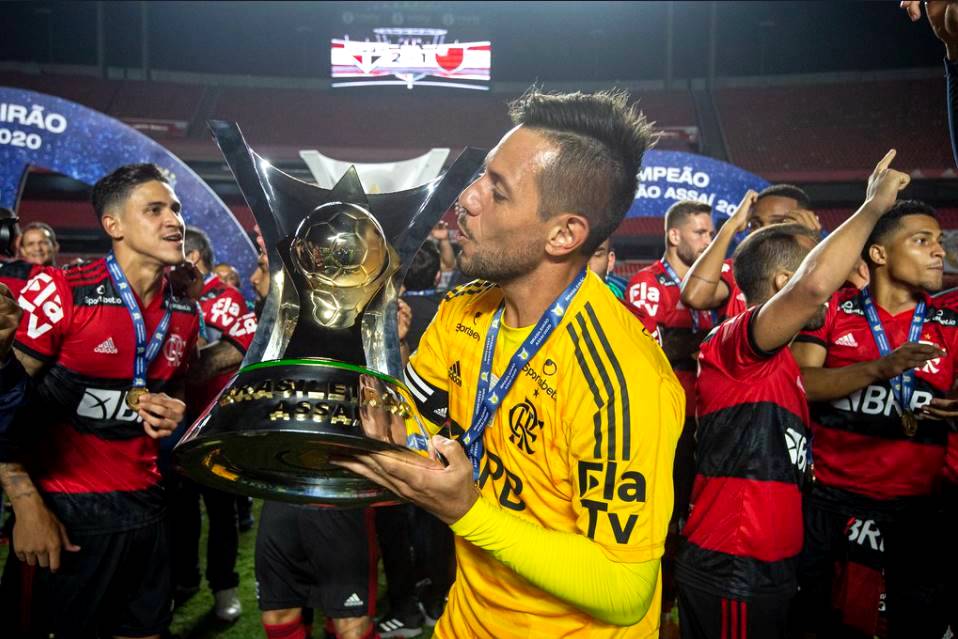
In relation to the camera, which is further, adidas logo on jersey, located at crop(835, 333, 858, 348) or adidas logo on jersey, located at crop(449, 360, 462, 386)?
adidas logo on jersey, located at crop(835, 333, 858, 348)

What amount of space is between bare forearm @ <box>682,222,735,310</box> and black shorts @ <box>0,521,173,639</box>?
242cm

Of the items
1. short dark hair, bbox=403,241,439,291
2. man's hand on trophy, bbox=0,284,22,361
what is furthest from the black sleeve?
short dark hair, bbox=403,241,439,291

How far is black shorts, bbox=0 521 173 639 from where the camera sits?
104 inches

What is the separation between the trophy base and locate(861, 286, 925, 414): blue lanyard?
2.34 m

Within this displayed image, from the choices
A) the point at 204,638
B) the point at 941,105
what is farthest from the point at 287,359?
the point at 941,105

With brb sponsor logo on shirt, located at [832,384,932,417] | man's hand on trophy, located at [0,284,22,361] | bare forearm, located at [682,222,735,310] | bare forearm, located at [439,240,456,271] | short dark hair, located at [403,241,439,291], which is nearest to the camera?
man's hand on trophy, located at [0,284,22,361]

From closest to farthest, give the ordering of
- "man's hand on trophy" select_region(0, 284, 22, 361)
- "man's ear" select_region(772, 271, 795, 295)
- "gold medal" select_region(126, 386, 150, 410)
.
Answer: "man's hand on trophy" select_region(0, 284, 22, 361)
"gold medal" select_region(126, 386, 150, 410)
"man's ear" select_region(772, 271, 795, 295)

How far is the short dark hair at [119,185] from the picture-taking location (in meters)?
2.83

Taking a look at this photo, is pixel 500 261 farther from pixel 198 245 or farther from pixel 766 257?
pixel 198 245

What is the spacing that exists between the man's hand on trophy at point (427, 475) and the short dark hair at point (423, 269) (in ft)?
8.44

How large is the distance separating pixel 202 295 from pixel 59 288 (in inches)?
A: 46.1

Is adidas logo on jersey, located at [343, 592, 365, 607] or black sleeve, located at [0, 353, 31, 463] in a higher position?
black sleeve, located at [0, 353, 31, 463]

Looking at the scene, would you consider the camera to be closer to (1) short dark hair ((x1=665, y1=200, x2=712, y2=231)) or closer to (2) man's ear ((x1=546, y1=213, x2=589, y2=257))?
(2) man's ear ((x1=546, y1=213, x2=589, y2=257))

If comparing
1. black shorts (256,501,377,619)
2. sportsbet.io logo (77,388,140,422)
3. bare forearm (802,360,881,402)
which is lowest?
black shorts (256,501,377,619)
